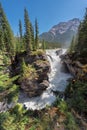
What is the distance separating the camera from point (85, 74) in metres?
33.7

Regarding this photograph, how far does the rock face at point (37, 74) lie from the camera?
36688 millimetres

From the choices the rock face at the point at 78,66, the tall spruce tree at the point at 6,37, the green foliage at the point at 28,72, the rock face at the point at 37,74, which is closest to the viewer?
the rock face at the point at 78,66

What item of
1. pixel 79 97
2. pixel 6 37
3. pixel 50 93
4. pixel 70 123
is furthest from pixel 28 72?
pixel 70 123

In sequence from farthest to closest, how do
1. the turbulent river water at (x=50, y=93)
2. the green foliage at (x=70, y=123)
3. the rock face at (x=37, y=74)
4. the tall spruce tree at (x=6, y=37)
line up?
the tall spruce tree at (x=6, y=37), the rock face at (x=37, y=74), the turbulent river water at (x=50, y=93), the green foliage at (x=70, y=123)

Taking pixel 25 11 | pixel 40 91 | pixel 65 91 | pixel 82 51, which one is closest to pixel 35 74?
pixel 40 91

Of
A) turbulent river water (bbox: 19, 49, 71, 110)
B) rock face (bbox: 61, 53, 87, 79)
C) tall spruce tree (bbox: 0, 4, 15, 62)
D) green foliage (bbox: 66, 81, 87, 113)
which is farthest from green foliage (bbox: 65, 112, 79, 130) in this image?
tall spruce tree (bbox: 0, 4, 15, 62)

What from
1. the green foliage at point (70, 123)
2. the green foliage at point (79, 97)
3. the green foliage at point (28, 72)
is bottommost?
the green foliage at point (70, 123)

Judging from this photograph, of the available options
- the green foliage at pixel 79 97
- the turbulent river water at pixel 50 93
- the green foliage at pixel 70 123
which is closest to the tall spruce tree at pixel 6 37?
the turbulent river water at pixel 50 93

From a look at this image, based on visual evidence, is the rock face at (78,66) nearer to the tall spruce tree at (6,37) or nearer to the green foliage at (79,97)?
the green foliage at (79,97)

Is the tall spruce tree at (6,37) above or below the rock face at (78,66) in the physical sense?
above

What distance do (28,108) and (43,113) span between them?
4162 mm

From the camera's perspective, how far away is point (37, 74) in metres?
38.9

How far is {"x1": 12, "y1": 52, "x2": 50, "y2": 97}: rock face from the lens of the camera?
3669cm

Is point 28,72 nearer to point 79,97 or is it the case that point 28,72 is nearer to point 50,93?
point 50,93
